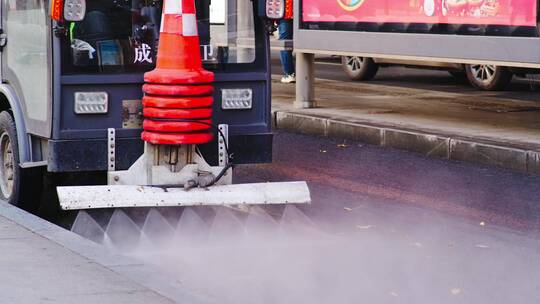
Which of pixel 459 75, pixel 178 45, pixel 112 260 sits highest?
pixel 178 45

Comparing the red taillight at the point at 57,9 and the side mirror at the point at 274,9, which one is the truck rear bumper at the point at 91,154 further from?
the side mirror at the point at 274,9

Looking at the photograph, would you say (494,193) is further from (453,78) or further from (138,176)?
(453,78)

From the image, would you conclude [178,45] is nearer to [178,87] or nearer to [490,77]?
[178,87]

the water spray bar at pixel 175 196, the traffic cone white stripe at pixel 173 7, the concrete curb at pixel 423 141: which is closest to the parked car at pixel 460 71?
the concrete curb at pixel 423 141

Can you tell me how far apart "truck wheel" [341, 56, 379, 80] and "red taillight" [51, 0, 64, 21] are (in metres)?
13.4

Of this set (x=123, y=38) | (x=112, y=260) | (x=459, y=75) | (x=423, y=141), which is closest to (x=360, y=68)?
(x=459, y=75)

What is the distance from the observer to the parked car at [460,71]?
18938 millimetres

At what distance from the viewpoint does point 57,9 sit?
26.7ft

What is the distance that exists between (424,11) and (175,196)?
272 inches

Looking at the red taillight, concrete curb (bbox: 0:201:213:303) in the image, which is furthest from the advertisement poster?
concrete curb (bbox: 0:201:213:303)

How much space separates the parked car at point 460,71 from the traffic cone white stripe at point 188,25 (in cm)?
919

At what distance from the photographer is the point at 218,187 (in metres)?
8.39

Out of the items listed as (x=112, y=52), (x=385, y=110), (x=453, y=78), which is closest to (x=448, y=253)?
(x=112, y=52)

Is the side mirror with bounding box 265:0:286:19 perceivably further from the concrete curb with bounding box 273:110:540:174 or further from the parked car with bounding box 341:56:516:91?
the parked car with bounding box 341:56:516:91
